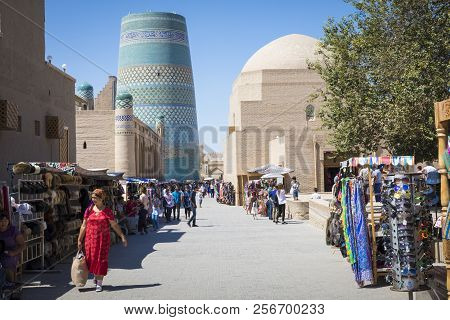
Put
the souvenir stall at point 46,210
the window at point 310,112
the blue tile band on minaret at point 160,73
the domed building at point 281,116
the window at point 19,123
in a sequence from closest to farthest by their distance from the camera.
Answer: the souvenir stall at point 46,210 → the window at point 19,123 → the domed building at point 281,116 → the window at point 310,112 → the blue tile band on minaret at point 160,73

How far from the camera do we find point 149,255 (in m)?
11.2

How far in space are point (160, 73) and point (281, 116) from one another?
85.7ft

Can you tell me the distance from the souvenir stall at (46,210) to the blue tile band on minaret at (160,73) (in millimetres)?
49666

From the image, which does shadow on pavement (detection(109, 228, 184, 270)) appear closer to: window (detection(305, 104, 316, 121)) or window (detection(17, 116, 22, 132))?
window (detection(17, 116, 22, 132))

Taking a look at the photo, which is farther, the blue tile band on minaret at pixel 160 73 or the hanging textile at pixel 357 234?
the blue tile band on minaret at pixel 160 73

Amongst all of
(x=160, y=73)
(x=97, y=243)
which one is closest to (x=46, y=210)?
(x=97, y=243)

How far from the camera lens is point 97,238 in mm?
7785

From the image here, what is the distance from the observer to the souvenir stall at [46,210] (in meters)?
8.98

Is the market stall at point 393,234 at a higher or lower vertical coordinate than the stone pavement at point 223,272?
higher

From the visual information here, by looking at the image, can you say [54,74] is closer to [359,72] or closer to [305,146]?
[359,72]

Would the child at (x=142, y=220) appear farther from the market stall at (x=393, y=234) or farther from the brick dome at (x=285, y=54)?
the brick dome at (x=285, y=54)

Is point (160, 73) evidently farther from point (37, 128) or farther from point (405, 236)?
point (405, 236)

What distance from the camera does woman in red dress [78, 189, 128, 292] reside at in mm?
7719

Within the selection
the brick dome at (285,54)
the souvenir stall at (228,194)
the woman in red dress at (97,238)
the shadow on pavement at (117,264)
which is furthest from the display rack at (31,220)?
the brick dome at (285,54)
